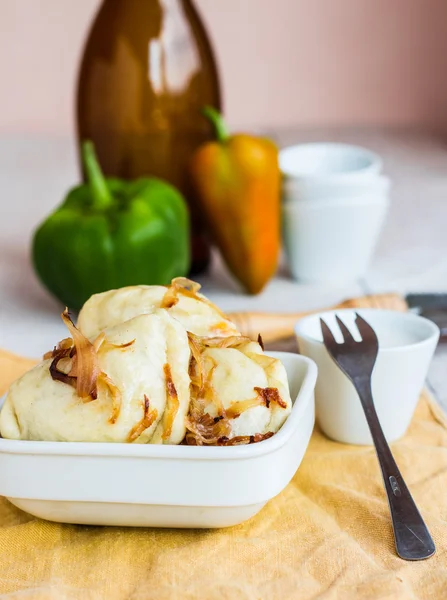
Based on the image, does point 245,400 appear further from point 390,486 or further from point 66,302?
point 66,302

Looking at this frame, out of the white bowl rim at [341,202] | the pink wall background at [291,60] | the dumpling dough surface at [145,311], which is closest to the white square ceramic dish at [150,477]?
the dumpling dough surface at [145,311]

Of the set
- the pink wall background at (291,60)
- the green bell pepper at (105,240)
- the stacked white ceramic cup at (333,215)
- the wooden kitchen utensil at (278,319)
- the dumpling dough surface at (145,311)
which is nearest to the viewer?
the dumpling dough surface at (145,311)

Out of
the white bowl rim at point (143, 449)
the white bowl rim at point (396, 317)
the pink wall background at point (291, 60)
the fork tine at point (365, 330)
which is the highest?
the white bowl rim at point (143, 449)

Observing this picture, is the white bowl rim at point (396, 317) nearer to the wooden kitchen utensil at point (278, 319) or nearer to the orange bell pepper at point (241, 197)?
the wooden kitchen utensil at point (278, 319)

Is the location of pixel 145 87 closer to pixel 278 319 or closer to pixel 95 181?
pixel 95 181

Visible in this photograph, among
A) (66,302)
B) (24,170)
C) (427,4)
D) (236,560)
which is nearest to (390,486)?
(236,560)

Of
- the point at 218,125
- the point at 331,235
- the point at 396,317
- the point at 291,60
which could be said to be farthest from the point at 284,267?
the point at 291,60

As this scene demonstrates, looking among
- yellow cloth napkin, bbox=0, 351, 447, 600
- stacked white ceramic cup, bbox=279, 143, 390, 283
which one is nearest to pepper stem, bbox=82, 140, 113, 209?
stacked white ceramic cup, bbox=279, 143, 390, 283
